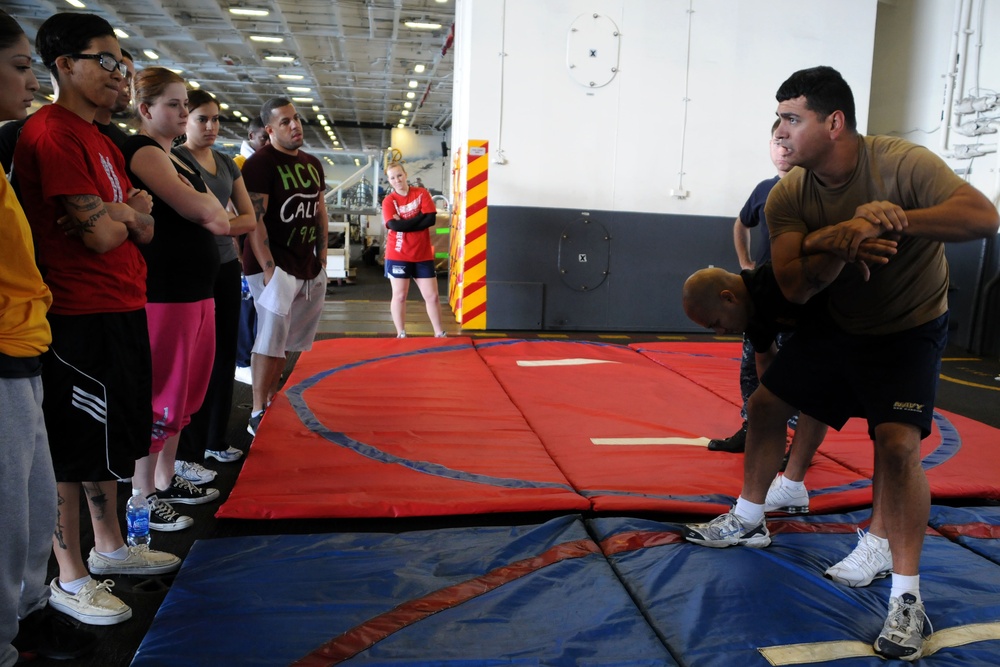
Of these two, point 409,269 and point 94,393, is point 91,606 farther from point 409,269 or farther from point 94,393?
point 409,269

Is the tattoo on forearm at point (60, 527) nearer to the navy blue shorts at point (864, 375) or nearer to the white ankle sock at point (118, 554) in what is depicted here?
the white ankle sock at point (118, 554)

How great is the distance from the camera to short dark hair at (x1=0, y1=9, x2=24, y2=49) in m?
1.60

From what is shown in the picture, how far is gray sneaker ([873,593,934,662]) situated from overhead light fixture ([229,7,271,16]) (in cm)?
1332

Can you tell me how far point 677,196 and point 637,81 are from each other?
4.04 ft

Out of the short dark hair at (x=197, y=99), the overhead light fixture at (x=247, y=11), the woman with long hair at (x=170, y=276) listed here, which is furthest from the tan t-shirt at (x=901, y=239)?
the overhead light fixture at (x=247, y=11)

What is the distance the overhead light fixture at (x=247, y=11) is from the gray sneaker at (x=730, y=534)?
1273 centimetres

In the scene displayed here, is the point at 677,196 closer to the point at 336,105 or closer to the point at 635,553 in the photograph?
the point at 635,553

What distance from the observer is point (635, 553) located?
2430 millimetres

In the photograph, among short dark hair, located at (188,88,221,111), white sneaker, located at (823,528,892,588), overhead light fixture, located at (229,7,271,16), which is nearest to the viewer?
white sneaker, located at (823,528,892,588)

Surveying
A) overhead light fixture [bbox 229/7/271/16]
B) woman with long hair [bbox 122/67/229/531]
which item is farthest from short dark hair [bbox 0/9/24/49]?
overhead light fixture [bbox 229/7/271/16]

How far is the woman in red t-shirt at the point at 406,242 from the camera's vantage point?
6.44m

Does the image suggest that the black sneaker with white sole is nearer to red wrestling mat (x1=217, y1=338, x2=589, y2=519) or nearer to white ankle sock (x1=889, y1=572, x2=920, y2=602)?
red wrestling mat (x1=217, y1=338, x2=589, y2=519)

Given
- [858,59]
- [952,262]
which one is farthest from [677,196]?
[952,262]

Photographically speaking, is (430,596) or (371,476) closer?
(430,596)
